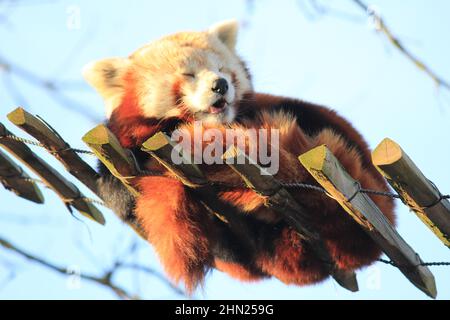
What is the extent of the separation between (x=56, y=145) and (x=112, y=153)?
0.57 metres

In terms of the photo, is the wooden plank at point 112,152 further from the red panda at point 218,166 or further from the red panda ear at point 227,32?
the red panda ear at point 227,32

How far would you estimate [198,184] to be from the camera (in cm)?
254

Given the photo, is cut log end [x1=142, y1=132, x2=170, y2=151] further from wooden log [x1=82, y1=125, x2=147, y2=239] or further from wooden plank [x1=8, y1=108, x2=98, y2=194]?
wooden plank [x1=8, y1=108, x2=98, y2=194]

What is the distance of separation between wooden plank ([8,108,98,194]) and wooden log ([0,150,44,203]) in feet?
1.46

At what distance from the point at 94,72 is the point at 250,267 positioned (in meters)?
1.66

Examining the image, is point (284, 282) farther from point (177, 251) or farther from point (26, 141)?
point (26, 141)

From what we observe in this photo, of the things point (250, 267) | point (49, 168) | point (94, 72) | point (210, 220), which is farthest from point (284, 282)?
point (94, 72)

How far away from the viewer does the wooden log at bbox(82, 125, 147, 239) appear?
104 inches

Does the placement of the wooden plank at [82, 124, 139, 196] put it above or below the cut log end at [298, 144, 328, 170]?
below

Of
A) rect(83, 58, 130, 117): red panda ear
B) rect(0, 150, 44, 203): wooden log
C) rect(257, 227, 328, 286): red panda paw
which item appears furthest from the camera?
rect(83, 58, 130, 117): red panda ear

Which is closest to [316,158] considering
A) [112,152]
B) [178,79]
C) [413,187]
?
[413,187]

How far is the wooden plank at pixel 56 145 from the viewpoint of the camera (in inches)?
115

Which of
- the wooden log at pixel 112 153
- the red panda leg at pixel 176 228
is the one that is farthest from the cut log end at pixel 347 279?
the wooden log at pixel 112 153

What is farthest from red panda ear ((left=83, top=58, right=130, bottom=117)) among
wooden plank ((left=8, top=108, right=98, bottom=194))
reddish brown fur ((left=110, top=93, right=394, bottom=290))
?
reddish brown fur ((left=110, top=93, right=394, bottom=290))
